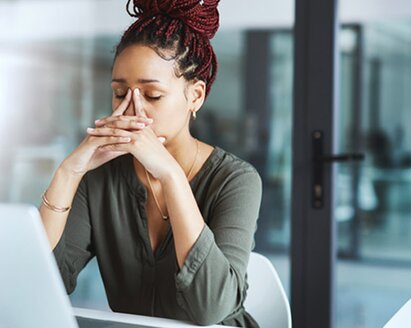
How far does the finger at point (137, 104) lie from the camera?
164 cm

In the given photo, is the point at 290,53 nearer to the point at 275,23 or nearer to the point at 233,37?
the point at 275,23

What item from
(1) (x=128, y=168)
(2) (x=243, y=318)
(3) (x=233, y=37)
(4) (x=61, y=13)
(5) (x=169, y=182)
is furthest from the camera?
(4) (x=61, y=13)

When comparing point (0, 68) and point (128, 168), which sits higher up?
point (0, 68)

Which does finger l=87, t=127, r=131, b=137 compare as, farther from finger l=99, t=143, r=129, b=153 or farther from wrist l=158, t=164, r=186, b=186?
wrist l=158, t=164, r=186, b=186

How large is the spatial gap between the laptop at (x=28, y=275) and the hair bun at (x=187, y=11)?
86 cm

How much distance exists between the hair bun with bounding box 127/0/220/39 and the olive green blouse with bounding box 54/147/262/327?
323 millimetres

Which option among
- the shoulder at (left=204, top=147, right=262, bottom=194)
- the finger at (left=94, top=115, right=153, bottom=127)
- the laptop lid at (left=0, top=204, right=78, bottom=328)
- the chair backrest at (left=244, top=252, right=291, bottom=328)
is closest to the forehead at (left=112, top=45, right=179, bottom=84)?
the finger at (left=94, top=115, right=153, bottom=127)

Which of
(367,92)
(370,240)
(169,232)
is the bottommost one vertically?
(370,240)

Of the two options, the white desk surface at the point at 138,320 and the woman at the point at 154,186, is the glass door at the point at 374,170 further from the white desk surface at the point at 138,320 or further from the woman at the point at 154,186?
the white desk surface at the point at 138,320

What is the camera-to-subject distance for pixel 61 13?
3807 mm

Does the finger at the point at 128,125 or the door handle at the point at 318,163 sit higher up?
the finger at the point at 128,125

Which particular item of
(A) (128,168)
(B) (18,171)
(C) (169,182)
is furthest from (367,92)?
(B) (18,171)

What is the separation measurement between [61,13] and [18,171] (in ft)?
3.00

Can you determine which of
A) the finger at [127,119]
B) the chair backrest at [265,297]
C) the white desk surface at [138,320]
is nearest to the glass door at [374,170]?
the chair backrest at [265,297]
